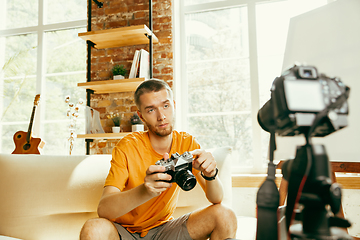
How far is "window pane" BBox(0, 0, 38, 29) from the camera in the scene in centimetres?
312

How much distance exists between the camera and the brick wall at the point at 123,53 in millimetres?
2547

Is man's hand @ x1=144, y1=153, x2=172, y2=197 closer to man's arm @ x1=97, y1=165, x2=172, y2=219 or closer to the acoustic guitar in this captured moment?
man's arm @ x1=97, y1=165, x2=172, y2=219

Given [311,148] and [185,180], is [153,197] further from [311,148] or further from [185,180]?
[311,148]

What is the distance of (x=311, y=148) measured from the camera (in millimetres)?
420

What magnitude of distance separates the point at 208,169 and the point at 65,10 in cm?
280

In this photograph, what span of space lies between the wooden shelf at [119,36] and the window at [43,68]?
0.44m

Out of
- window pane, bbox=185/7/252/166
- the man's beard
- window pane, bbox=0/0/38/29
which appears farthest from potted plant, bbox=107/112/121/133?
window pane, bbox=0/0/38/29

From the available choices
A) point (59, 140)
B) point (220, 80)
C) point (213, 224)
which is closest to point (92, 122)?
point (59, 140)

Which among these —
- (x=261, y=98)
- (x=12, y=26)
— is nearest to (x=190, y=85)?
(x=261, y=98)

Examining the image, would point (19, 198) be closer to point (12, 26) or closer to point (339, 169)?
point (339, 169)

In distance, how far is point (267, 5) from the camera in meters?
2.53

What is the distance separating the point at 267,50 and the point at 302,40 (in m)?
1.95

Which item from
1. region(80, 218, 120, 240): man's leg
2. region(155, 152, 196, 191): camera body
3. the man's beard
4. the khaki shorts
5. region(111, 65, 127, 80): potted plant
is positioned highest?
region(111, 65, 127, 80): potted plant

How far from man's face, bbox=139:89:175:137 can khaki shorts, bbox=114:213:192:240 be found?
43 cm
